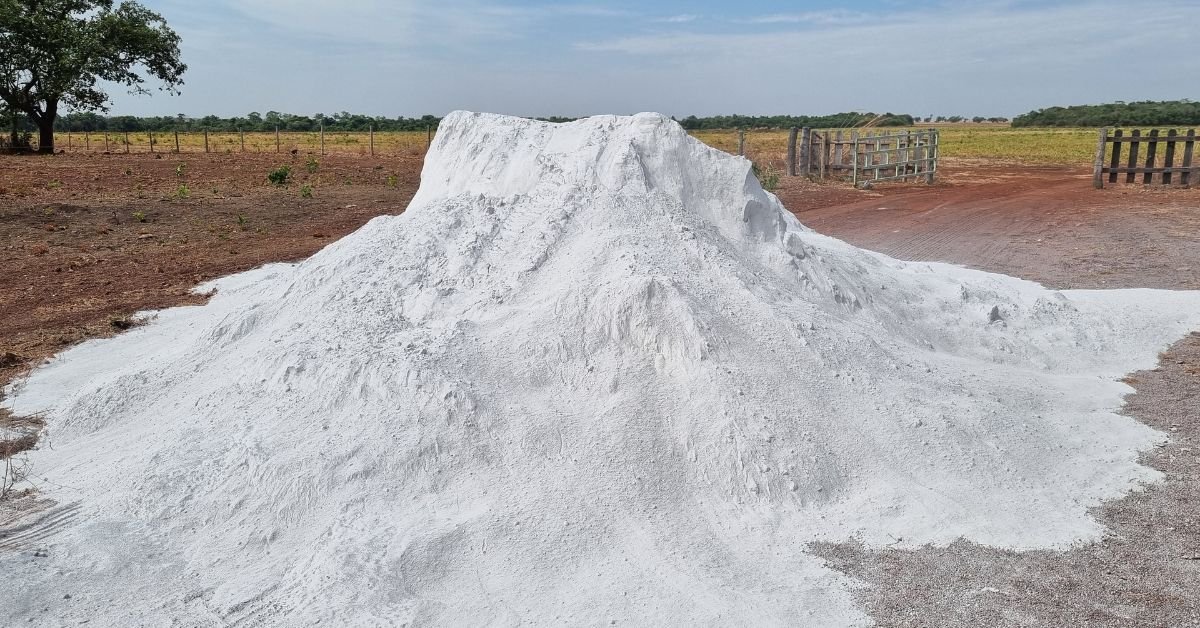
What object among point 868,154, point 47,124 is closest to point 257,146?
point 47,124

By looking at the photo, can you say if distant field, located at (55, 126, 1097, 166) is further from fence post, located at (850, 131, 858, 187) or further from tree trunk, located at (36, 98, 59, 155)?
fence post, located at (850, 131, 858, 187)

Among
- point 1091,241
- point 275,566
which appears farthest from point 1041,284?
point 275,566

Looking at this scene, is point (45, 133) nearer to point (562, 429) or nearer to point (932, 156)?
point (932, 156)

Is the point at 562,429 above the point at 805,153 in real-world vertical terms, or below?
below

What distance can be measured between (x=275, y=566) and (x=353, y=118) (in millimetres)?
55196

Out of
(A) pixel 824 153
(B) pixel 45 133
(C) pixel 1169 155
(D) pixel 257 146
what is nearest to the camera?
(C) pixel 1169 155

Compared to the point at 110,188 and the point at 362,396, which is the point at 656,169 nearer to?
the point at 362,396

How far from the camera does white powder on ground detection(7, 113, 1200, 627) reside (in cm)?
341

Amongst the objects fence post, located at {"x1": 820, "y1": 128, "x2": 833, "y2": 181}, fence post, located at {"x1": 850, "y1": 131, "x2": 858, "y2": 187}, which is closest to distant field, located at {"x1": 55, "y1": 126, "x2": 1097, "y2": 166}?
fence post, located at {"x1": 820, "y1": 128, "x2": 833, "y2": 181}

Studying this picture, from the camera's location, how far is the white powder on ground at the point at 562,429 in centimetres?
341

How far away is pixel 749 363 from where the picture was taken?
4531 millimetres

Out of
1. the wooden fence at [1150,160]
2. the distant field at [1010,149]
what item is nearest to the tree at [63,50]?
the distant field at [1010,149]

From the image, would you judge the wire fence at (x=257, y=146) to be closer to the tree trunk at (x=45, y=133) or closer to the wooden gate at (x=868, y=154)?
the tree trunk at (x=45, y=133)

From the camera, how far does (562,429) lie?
4.16 m
